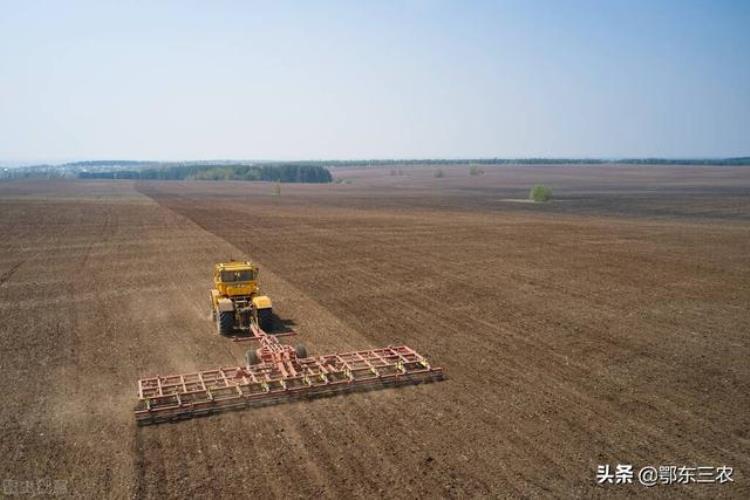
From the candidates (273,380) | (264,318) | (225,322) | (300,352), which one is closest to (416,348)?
(300,352)

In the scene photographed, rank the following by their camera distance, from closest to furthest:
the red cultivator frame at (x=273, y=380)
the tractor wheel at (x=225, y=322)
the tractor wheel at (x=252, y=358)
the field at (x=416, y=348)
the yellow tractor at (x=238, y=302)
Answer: the field at (x=416, y=348) → the red cultivator frame at (x=273, y=380) → the tractor wheel at (x=252, y=358) → the tractor wheel at (x=225, y=322) → the yellow tractor at (x=238, y=302)

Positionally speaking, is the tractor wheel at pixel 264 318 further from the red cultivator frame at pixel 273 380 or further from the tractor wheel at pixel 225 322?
the red cultivator frame at pixel 273 380

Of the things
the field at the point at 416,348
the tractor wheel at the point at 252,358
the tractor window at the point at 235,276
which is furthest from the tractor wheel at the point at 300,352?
the tractor window at the point at 235,276

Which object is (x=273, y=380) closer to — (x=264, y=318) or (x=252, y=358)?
(x=252, y=358)

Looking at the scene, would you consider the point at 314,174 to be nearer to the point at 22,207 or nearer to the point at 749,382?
the point at 22,207

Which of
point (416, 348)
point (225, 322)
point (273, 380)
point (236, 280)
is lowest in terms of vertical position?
point (416, 348)

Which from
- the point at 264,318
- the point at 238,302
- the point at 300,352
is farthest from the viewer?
the point at 238,302

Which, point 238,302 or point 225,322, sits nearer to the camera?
point 225,322

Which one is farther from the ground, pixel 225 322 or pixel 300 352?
pixel 225 322
